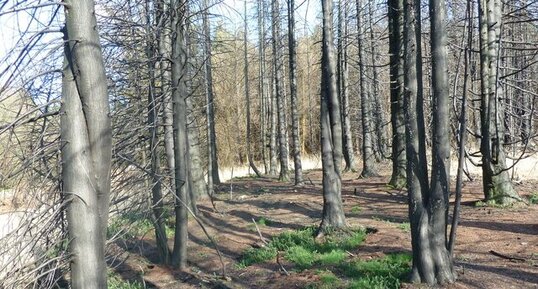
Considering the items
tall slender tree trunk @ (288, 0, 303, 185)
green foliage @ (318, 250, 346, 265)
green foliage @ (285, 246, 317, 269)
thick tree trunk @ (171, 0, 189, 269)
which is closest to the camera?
green foliage @ (318, 250, 346, 265)

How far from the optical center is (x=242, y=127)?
35875 mm

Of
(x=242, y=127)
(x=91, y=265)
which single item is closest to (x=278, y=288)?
(x=91, y=265)

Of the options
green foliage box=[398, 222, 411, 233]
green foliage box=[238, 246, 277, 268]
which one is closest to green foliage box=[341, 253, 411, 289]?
green foliage box=[398, 222, 411, 233]

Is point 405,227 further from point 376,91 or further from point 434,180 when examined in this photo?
point 376,91

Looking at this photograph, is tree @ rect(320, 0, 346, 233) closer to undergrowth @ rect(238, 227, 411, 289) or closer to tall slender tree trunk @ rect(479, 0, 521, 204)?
undergrowth @ rect(238, 227, 411, 289)

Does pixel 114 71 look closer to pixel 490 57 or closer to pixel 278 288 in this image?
pixel 278 288

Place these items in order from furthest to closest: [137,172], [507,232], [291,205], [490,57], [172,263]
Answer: [291,205] → [490,57] → [172,263] → [507,232] → [137,172]

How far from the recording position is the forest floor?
272 inches

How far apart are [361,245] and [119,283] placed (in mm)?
4134

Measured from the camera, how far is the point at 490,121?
33.2 feet

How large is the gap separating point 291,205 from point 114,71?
26.5 feet

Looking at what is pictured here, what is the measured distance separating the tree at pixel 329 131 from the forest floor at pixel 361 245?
0.81m

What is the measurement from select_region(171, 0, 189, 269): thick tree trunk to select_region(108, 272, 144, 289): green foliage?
89cm

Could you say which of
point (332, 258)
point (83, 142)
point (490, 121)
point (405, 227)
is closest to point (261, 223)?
point (405, 227)
